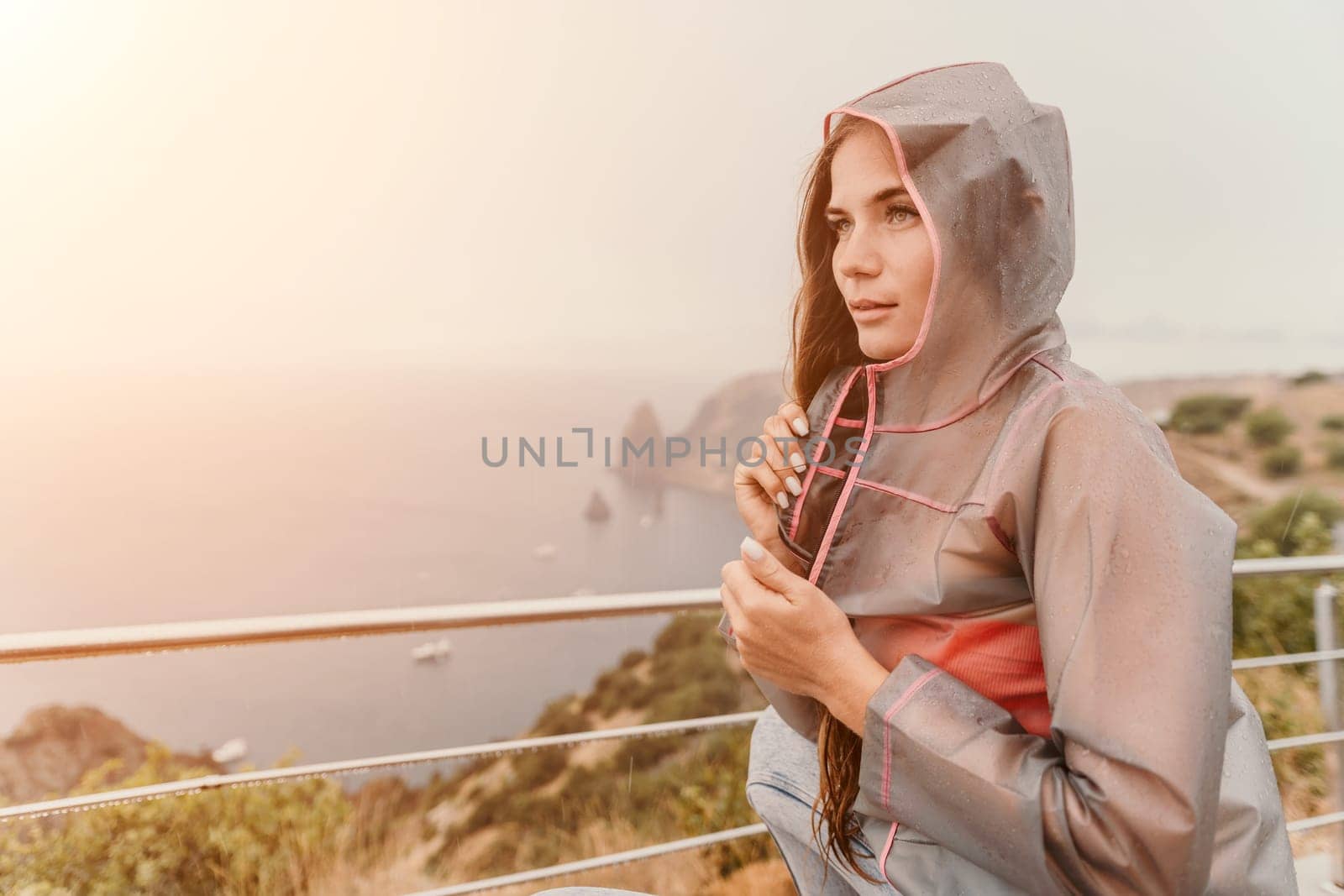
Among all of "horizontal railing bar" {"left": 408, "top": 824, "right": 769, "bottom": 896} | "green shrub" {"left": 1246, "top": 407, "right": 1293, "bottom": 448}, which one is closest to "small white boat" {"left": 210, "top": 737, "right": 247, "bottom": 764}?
"horizontal railing bar" {"left": 408, "top": 824, "right": 769, "bottom": 896}

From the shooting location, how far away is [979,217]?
0.63m

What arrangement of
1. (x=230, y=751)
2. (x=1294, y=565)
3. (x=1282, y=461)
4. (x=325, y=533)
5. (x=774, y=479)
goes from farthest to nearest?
(x=1282, y=461) → (x=230, y=751) → (x=325, y=533) → (x=1294, y=565) → (x=774, y=479)

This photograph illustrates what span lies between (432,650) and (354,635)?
486 centimetres

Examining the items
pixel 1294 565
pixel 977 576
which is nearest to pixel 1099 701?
pixel 977 576

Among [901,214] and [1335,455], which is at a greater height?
[901,214]

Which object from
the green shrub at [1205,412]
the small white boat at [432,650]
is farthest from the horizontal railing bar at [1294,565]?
the small white boat at [432,650]

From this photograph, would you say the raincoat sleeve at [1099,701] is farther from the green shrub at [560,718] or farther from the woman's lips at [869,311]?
the green shrub at [560,718]

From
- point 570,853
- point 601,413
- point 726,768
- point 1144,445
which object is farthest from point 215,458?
point 1144,445

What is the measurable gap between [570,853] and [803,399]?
5.01 meters

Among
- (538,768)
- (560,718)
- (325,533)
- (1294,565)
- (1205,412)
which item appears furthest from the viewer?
(538,768)

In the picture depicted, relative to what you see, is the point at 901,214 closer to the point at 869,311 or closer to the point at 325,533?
the point at 869,311

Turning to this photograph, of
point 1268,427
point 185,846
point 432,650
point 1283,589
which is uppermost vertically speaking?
point 1268,427

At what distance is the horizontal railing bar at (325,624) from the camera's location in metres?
1.01

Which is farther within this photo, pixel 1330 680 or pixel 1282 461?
pixel 1282 461
